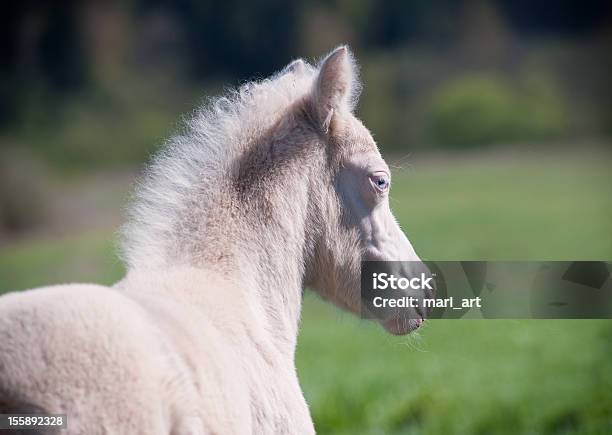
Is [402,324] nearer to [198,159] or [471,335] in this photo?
[198,159]

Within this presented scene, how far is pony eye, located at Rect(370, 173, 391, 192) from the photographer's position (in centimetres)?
300

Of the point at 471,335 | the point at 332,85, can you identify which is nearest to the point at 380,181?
the point at 332,85

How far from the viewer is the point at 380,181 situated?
301 cm

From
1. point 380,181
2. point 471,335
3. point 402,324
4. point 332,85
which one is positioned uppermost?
point 471,335

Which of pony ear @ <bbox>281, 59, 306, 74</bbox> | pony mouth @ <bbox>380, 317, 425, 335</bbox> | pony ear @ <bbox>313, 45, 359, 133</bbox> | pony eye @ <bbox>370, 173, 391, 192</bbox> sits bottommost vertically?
pony mouth @ <bbox>380, 317, 425, 335</bbox>

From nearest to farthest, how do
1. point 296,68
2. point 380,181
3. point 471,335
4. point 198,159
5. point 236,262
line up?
point 236,262
point 198,159
point 380,181
point 296,68
point 471,335

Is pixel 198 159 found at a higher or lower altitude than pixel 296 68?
lower

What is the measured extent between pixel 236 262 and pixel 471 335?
605 centimetres

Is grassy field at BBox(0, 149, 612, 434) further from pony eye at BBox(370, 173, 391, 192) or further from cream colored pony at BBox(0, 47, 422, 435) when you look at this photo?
pony eye at BBox(370, 173, 391, 192)

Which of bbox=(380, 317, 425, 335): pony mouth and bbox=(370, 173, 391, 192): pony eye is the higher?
bbox=(370, 173, 391, 192): pony eye

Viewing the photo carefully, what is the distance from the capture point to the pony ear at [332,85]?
281 centimetres

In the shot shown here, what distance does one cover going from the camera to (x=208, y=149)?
2.92 m

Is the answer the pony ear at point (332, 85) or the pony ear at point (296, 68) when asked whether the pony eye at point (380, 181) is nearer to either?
the pony ear at point (332, 85)

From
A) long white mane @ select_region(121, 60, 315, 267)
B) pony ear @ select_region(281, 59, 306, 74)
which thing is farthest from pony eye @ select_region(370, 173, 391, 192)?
pony ear @ select_region(281, 59, 306, 74)
